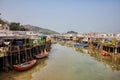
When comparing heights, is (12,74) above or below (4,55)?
Result: below

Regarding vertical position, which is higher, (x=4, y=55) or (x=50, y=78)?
(x=4, y=55)

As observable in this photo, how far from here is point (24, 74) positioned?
75.8 ft

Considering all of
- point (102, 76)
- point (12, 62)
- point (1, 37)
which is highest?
point (1, 37)

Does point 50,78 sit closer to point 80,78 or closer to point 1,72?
point 80,78

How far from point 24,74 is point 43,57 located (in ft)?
46.8

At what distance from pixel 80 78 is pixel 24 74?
8344mm

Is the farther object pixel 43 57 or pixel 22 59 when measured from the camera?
pixel 43 57

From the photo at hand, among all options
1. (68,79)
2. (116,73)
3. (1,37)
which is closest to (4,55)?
(1,37)

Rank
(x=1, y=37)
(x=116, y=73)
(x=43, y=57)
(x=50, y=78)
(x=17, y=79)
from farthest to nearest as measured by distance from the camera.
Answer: (x=43, y=57)
(x=1, y=37)
(x=116, y=73)
(x=50, y=78)
(x=17, y=79)

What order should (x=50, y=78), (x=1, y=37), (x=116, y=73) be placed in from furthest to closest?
(x=1, y=37), (x=116, y=73), (x=50, y=78)

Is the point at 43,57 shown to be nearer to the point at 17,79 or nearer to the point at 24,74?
the point at 24,74

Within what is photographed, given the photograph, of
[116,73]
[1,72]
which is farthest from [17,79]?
[116,73]

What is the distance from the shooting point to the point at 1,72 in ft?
75.4

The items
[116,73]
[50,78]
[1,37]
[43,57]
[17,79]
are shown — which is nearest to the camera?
[17,79]
